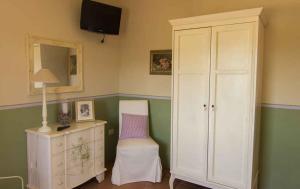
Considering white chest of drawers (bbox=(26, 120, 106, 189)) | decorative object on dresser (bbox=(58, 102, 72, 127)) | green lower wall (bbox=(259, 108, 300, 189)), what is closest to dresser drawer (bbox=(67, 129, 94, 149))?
white chest of drawers (bbox=(26, 120, 106, 189))

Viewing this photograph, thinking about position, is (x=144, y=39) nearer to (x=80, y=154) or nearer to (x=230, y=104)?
(x=230, y=104)

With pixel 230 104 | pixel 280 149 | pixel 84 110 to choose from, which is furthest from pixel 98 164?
pixel 280 149

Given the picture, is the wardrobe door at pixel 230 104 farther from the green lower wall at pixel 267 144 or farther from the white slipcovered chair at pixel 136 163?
the white slipcovered chair at pixel 136 163

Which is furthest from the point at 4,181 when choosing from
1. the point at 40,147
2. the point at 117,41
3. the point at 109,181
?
the point at 117,41

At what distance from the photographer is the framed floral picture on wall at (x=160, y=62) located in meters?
3.21

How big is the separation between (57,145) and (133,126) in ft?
3.54

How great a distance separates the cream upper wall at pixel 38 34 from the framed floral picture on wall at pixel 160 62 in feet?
2.21

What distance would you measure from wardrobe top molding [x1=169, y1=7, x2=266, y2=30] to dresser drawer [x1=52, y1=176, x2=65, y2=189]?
1979mm

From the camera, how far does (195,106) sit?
2533 millimetres

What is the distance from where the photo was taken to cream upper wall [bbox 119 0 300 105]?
2.44m

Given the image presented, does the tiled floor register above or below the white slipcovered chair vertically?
below

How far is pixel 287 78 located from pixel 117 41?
2.33 meters

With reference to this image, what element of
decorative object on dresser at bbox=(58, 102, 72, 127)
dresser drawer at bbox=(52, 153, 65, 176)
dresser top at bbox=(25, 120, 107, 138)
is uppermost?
decorative object on dresser at bbox=(58, 102, 72, 127)

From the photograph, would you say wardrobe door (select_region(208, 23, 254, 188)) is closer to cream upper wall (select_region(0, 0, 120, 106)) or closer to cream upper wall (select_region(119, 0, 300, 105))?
cream upper wall (select_region(119, 0, 300, 105))
